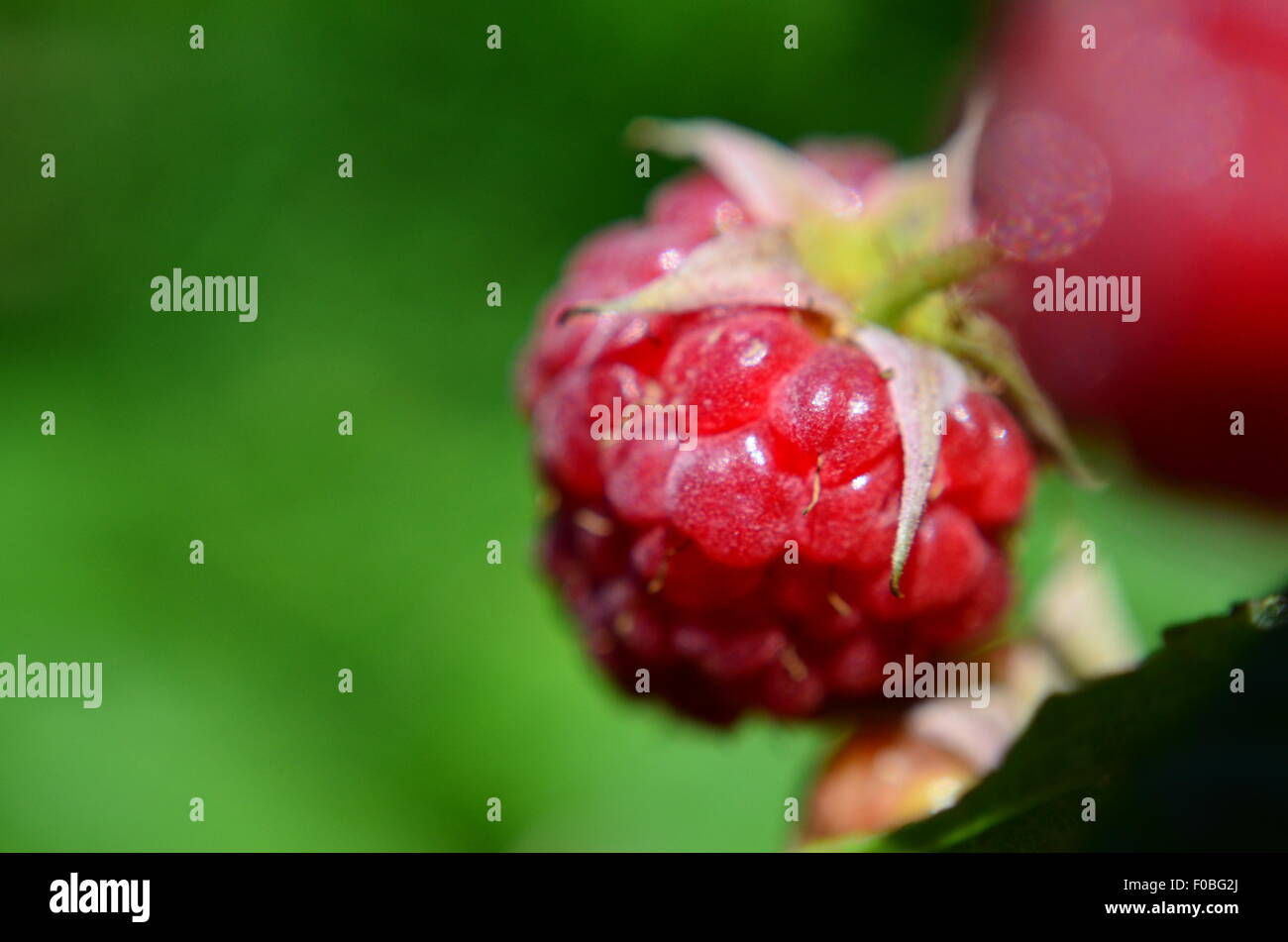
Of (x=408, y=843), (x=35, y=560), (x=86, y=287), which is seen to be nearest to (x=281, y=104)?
(x=86, y=287)

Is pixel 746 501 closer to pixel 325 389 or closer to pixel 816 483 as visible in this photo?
pixel 816 483

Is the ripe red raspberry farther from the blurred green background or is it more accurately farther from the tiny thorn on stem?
the blurred green background

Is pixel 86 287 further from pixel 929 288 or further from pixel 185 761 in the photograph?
pixel 929 288

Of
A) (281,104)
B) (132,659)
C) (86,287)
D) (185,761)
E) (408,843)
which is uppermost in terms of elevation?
(281,104)

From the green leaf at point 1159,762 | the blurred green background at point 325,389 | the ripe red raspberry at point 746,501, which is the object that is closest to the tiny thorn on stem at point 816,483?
the ripe red raspberry at point 746,501

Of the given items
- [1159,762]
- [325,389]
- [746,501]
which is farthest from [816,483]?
[325,389]
